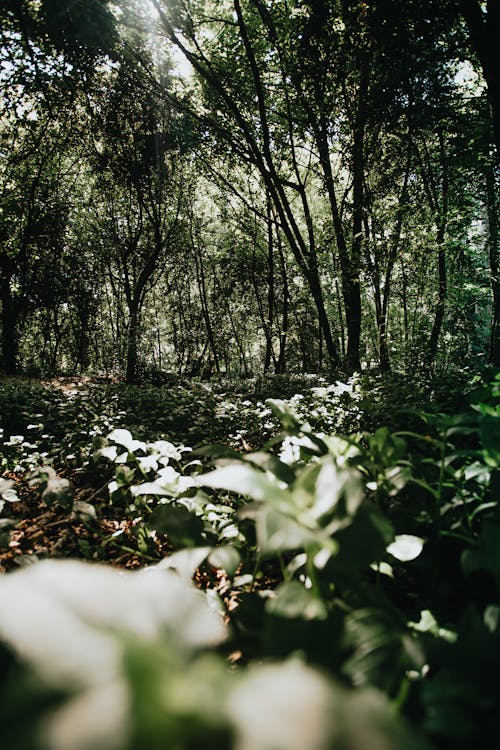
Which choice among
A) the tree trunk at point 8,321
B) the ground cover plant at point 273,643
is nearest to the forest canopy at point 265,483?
the ground cover plant at point 273,643

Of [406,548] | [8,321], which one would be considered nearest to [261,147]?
[406,548]

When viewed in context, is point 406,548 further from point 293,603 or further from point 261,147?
point 261,147

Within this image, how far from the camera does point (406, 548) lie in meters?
1.22

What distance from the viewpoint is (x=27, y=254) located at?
19.0m

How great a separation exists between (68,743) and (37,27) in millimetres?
9407

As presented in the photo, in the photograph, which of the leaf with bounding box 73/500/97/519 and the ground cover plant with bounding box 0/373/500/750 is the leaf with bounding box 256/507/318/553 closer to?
the ground cover plant with bounding box 0/373/500/750

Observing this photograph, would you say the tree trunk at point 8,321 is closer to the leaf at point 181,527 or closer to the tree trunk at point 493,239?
the tree trunk at point 493,239

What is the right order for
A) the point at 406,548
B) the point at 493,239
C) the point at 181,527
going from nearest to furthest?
the point at 181,527
the point at 406,548
the point at 493,239

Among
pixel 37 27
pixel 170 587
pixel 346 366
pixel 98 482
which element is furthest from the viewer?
pixel 346 366

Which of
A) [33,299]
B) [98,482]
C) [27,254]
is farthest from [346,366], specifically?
[33,299]

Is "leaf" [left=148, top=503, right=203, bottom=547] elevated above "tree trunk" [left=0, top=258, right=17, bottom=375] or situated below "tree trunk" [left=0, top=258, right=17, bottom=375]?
below

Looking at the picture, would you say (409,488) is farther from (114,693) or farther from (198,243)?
(198,243)

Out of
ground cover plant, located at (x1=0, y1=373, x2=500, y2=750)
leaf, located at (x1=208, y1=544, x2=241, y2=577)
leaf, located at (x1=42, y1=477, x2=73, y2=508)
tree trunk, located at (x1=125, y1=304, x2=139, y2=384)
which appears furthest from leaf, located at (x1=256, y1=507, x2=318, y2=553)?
tree trunk, located at (x1=125, y1=304, x2=139, y2=384)

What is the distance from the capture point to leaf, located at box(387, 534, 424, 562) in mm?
1200
